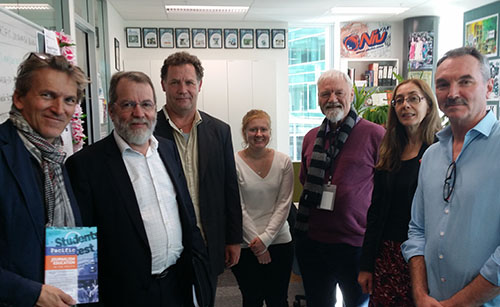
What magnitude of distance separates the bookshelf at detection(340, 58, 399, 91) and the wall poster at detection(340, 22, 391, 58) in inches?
9.0

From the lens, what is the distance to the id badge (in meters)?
1.99

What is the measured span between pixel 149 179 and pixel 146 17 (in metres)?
5.70

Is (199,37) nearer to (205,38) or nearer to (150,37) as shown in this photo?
(205,38)

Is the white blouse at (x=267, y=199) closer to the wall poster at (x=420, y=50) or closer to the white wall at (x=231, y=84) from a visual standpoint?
the white wall at (x=231, y=84)

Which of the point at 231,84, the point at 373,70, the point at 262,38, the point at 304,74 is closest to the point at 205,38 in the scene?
the point at 262,38

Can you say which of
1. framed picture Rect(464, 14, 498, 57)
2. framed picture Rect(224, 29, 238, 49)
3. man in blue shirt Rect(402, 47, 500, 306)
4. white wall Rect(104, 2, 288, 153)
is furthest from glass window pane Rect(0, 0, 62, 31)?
framed picture Rect(464, 14, 498, 57)

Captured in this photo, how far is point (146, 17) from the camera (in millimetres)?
6445

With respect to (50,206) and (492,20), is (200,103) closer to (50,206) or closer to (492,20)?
(492,20)

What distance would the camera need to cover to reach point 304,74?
754 centimetres

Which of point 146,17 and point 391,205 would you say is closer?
point 391,205

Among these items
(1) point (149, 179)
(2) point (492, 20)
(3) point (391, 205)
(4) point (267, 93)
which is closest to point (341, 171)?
(3) point (391, 205)

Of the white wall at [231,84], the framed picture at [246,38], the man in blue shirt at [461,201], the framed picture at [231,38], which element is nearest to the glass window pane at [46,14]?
the man in blue shirt at [461,201]

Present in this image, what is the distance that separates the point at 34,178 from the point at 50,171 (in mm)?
69

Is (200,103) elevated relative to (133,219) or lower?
elevated
